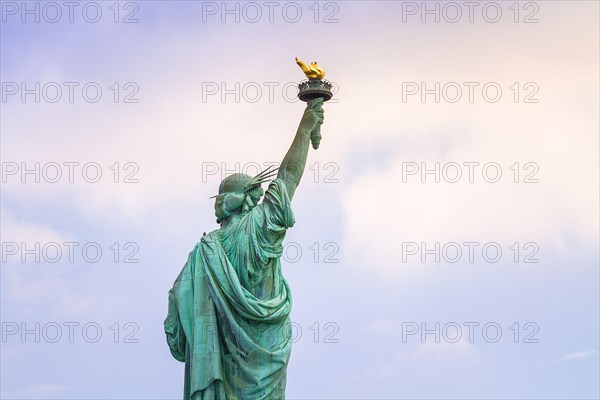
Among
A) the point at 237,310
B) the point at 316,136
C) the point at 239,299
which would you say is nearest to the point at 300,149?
the point at 316,136

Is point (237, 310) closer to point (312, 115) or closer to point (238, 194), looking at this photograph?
point (238, 194)

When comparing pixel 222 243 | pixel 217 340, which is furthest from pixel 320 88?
pixel 217 340

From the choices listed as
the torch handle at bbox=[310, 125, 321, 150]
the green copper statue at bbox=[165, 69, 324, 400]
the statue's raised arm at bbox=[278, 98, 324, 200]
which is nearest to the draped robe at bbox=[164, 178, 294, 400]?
the green copper statue at bbox=[165, 69, 324, 400]

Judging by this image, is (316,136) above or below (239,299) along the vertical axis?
above

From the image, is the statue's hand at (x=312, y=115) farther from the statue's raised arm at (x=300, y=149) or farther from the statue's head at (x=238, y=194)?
the statue's head at (x=238, y=194)

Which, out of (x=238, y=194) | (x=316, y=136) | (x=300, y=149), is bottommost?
(x=238, y=194)

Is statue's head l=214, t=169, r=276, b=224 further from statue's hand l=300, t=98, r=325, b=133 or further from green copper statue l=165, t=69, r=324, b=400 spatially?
statue's hand l=300, t=98, r=325, b=133

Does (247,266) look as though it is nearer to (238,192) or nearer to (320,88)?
(238,192)
